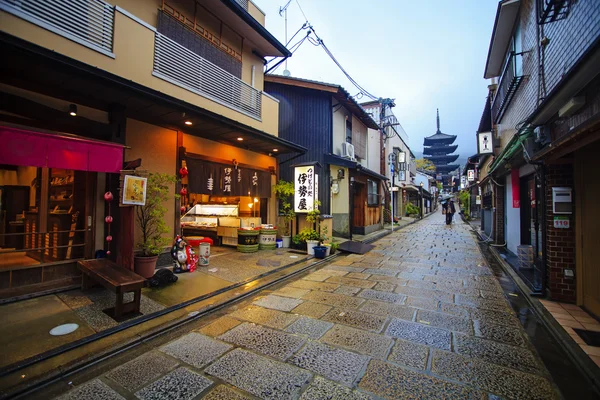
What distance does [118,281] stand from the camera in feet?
14.2

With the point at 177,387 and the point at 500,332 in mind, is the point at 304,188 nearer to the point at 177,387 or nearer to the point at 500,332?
the point at 500,332

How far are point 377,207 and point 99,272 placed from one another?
17291 millimetres

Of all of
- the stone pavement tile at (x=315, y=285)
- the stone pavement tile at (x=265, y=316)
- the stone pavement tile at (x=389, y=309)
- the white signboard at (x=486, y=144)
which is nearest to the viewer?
the stone pavement tile at (x=265, y=316)

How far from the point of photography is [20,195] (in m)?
6.04

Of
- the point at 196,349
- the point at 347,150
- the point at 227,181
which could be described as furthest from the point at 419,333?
the point at 347,150

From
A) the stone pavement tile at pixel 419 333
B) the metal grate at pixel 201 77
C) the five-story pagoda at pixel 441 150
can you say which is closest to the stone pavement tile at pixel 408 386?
the stone pavement tile at pixel 419 333

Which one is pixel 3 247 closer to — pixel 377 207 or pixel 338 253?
pixel 338 253

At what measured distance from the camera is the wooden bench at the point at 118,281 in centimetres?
424

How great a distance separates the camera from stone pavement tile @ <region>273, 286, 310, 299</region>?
5859mm

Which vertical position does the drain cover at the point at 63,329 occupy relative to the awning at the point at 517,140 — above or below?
below

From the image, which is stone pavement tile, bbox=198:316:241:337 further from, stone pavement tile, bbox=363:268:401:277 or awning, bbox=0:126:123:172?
stone pavement tile, bbox=363:268:401:277

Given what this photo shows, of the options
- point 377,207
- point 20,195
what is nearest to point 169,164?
point 20,195

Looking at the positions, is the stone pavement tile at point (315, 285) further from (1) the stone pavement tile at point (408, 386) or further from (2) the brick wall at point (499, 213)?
(2) the brick wall at point (499, 213)

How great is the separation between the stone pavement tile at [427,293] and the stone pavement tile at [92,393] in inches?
218
